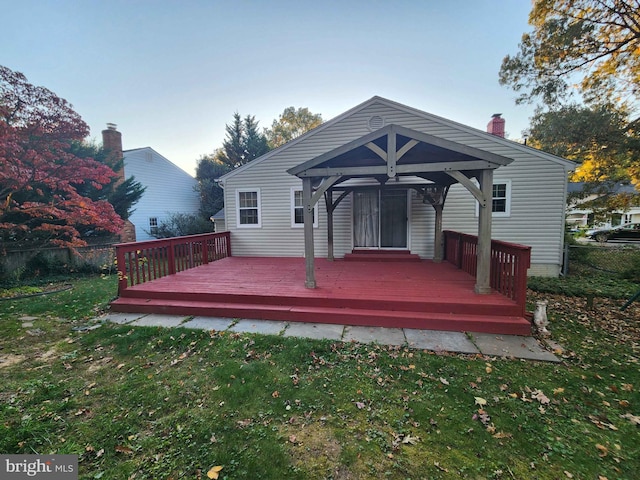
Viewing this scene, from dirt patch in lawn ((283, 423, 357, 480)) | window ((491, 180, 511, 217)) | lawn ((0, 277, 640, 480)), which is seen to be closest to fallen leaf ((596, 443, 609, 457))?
lawn ((0, 277, 640, 480))

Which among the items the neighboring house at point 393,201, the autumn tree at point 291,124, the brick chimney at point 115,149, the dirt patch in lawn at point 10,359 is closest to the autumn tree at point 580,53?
the neighboring house at point 393,201

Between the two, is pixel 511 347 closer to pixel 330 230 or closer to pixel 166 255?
pixel 330 230

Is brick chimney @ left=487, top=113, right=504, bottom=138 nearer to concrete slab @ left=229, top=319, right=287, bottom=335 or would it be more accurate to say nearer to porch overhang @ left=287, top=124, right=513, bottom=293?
porch overhang @ left=287, top=124, right=513, bottom=293

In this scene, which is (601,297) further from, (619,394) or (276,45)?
(276,45)

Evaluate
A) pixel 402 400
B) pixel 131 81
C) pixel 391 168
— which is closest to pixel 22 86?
pixel 131 81

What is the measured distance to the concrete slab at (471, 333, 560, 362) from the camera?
343 centimetres

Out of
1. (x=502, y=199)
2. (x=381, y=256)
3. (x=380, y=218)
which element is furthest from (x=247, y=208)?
(x=502, y=199)

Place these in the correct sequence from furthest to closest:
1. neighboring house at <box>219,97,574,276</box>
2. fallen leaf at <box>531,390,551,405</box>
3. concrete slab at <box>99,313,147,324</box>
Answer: neighboring house at <box>219,97,574,276</box>
concrete slab at <box>99,313,147,324</box>
fallen leaf at <box>531,390,551,405</box>

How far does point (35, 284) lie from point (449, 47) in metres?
16.0

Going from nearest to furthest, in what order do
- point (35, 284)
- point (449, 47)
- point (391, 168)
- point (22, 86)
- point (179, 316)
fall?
point (391, 168) → point (179, 316) → point (22, 86) → point (35, 284) → point (449, 47)

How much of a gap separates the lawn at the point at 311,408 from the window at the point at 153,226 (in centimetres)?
1251

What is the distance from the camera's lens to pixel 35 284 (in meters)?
7.70

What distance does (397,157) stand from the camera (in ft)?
15.0

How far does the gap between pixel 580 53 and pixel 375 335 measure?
1096cm
